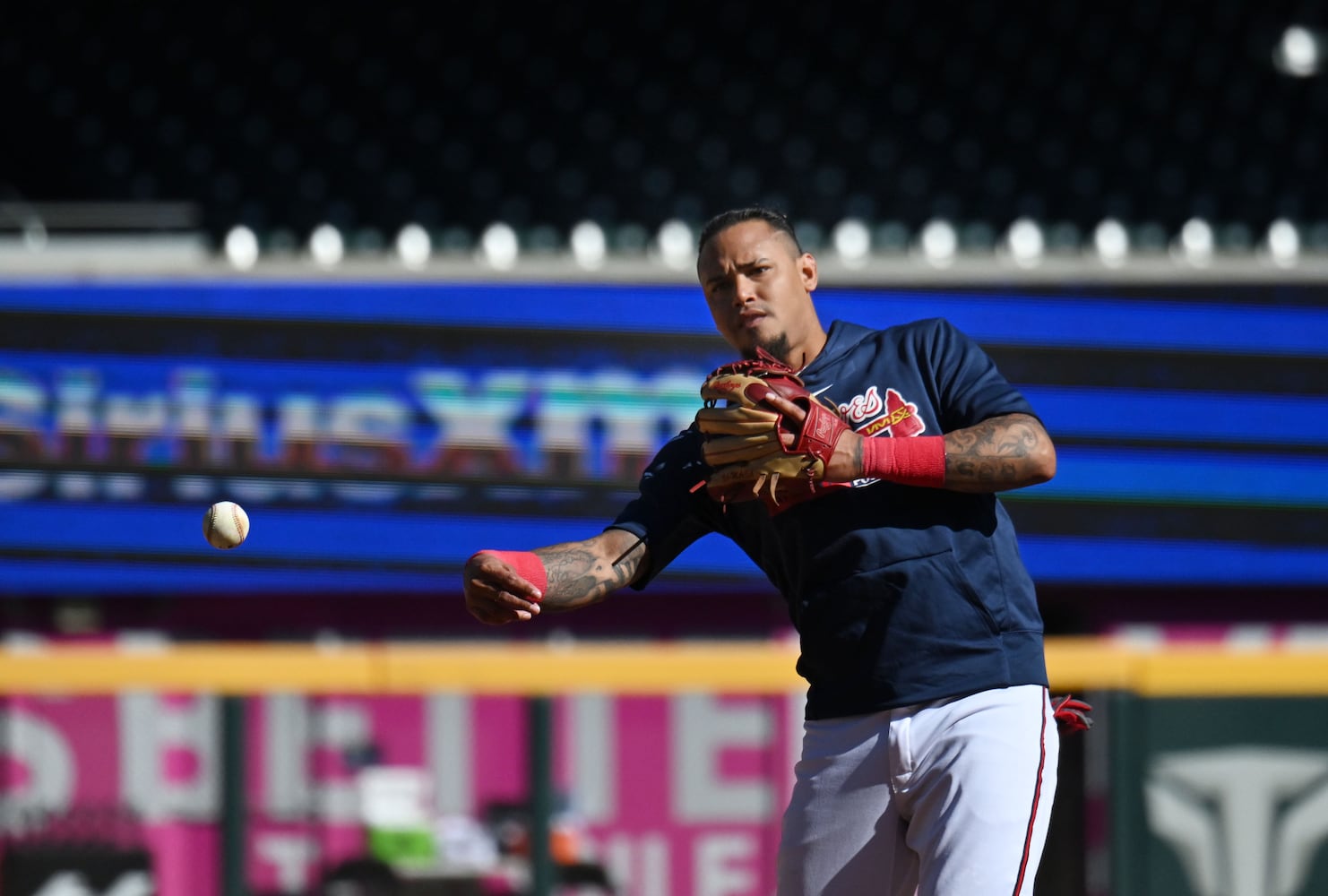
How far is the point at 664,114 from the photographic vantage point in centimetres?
818

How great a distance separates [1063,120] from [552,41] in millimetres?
2942

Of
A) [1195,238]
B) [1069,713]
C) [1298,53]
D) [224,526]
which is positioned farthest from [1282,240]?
[224,526]

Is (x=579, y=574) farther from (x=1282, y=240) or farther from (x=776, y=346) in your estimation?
(x=1282, y=240)

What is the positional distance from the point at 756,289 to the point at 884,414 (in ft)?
0.84

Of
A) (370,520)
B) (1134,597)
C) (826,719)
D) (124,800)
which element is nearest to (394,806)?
(124,800)

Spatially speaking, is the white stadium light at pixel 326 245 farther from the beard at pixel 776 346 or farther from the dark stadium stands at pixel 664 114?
the beard at pixel 776 346

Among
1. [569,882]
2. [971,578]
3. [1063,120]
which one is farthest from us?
[1063,120]

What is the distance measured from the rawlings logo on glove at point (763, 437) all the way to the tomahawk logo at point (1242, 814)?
188 cm

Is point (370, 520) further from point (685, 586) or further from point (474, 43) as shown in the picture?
point (474, 43)

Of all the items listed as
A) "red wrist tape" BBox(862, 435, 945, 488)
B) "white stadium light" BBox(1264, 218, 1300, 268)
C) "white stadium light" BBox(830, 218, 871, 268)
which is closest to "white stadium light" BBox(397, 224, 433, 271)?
"white stadium light" BBox(830, 218, 871, 268)

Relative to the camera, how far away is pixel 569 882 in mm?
3480

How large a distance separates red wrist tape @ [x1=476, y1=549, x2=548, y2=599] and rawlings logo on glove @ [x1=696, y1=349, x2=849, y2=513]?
0.88ft

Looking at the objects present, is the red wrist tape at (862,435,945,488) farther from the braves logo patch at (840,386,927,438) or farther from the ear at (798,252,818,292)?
the ear at (798,252,818,292)

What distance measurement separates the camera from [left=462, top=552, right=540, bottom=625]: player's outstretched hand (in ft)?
6.46
